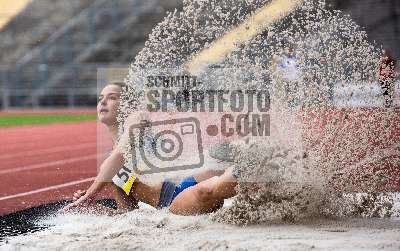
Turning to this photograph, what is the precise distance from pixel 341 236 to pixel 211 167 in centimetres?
103

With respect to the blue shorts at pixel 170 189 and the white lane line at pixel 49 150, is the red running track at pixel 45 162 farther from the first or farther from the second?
the blue shorts at pixel 170 189

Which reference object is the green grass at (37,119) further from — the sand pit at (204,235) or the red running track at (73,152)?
the sand pit at (204,235)

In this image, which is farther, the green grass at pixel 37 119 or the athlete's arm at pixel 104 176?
the green grass at pixel 37 119

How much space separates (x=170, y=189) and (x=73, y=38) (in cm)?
2305

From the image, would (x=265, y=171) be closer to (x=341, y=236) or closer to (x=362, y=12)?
(x=341, y=236)

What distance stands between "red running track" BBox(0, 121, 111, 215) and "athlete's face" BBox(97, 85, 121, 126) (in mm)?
1101

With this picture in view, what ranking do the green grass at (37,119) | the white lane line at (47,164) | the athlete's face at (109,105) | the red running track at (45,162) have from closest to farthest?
1. the athlete's face at (109,105)
2. the red running track at (45,162)
3. the white lane line at (47,164)
4. the green grass at (37,119)

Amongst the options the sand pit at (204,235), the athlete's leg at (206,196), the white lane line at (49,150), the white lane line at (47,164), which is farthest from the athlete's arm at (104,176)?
the white lane line at (49,150)

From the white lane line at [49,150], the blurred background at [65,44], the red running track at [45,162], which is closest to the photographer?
the red running track at [45,162]

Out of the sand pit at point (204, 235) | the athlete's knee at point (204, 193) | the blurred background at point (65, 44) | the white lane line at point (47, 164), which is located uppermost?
the blurred background at point (65, 44)

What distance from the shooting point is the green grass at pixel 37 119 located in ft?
63.0

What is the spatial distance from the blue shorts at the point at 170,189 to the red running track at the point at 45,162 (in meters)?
1.27

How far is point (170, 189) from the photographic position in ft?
17.0

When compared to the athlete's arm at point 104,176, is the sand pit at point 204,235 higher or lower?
lower
